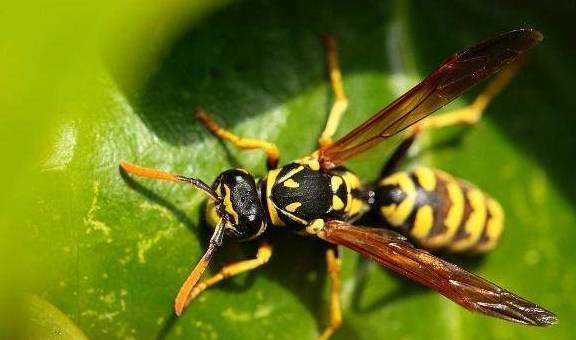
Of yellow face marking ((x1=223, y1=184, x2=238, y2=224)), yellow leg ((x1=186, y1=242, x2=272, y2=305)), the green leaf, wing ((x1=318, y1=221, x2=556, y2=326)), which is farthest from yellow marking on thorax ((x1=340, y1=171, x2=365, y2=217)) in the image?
the green leaf

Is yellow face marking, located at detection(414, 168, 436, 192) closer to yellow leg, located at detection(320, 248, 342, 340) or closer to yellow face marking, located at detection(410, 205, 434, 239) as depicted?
yellow face marking, located at detection(410, 205, 434, 239)

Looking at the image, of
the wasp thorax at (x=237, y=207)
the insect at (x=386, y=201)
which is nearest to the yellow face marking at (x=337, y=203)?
the insect at (x=386, y=201)

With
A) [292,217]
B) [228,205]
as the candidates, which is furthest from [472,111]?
[228,205]

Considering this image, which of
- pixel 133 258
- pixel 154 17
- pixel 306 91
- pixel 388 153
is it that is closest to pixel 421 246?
pixel 388 153

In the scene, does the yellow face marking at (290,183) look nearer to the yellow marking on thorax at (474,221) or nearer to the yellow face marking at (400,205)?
the yellow face marking at (400,205)

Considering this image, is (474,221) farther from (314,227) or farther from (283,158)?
(283,158)

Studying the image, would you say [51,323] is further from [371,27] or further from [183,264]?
[371,27]
